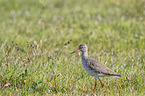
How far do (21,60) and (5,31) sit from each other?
10.1ft

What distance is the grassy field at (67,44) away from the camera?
5.97 metres

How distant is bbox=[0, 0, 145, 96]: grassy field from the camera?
597 cm

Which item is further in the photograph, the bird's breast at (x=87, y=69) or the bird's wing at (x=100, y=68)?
the bird's breast at (x=87, y=69)

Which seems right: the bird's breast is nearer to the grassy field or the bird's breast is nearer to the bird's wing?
the bird's wing

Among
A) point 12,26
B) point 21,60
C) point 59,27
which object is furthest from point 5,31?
point 21,60

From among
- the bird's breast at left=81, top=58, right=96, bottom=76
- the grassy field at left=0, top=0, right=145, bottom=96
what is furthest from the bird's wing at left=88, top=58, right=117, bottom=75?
the grassy field at left=0, top=0, right=145, bottom=96

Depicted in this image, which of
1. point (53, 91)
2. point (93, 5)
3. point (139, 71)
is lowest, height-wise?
point (53, 91)

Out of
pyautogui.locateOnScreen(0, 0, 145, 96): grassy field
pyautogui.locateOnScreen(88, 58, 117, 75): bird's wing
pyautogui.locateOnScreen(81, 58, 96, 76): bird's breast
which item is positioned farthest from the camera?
pyautogui.locateOnScreen(0, 0, 145, 96): grassy field

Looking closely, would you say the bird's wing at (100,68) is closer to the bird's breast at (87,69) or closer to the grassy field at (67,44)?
the bird's breast at (87,69)

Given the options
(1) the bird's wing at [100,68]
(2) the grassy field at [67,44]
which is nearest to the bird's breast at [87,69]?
(1) the bird's wing at [100,68]

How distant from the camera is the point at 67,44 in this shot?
725 cm

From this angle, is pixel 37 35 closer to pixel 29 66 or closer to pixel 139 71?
pixel 29 66

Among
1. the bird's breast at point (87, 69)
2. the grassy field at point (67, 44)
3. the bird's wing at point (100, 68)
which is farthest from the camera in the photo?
the grassy field at point (67, 44)

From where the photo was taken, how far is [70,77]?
6230mm
